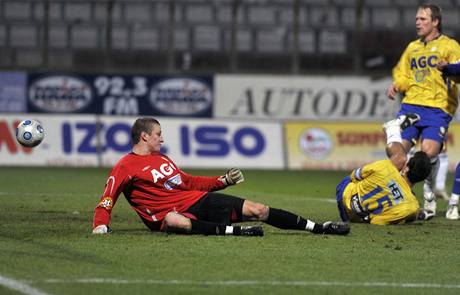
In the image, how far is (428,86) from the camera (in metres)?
11.6

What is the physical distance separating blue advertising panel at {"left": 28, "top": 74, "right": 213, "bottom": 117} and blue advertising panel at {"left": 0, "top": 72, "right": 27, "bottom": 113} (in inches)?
7.4

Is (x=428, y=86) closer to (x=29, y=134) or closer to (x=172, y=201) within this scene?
(x=172, y=201)

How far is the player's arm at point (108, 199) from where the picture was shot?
329 inches

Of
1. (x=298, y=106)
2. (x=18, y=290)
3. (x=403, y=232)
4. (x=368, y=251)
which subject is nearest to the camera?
(x=18, y=290)

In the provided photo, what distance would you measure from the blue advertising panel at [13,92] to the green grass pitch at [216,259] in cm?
1367

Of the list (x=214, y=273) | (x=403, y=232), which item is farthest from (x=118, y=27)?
(x=214, y=273)

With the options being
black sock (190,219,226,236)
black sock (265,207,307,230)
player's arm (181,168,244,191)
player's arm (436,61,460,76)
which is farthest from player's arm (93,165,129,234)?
player's arm (436,61,460,76)

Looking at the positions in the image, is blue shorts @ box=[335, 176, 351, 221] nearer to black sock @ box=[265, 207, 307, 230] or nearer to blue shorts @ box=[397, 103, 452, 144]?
blue shorts @ box=[397, 103, 452, 144]

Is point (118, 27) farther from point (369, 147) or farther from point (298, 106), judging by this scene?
point (369, 147)

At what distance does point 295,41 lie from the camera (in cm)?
2588

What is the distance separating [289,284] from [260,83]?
19.7 metres

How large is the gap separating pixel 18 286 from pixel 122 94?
62.8ft

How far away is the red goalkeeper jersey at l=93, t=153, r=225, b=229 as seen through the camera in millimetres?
8547

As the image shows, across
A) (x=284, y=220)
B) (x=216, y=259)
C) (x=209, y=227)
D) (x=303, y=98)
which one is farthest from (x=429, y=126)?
(x=303, y=98)
